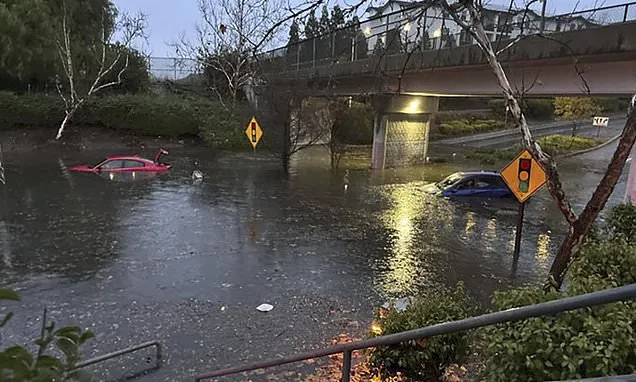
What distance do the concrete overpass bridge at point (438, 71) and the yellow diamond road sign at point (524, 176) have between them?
1.79 m

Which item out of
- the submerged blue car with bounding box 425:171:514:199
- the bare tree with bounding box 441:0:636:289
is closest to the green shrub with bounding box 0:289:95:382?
the bare tree with bounding box 441:0:636:289

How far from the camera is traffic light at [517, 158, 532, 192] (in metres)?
11.8

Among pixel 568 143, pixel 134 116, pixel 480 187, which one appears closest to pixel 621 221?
pixel 480 187

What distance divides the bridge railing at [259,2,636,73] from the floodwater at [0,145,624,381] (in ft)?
17.5

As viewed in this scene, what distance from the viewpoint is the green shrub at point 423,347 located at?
4.96 metres

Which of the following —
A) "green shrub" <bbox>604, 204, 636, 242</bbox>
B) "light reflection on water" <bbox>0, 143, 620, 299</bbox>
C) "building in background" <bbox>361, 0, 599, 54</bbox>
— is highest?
"building in background" <bbox>361, 0, 599, 54</bbox>

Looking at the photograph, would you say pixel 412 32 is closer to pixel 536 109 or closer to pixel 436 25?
pixel 436 25

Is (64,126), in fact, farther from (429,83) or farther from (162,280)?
(162,280)

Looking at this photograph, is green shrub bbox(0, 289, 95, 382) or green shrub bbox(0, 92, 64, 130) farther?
green shrub bbox(0, 92, 64, 130)

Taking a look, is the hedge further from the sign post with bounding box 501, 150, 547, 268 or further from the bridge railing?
the sign post with bounding box 501, 150, 547, 268

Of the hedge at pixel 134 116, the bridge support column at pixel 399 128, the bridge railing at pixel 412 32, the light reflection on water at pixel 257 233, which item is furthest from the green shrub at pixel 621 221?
the hedge at pixel 134 116

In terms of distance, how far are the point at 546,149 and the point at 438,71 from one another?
1344 centimetres

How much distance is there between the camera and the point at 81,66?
3566 centimetres

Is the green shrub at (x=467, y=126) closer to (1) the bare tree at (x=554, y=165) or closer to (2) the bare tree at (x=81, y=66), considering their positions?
(2) the bare tree at (x=81, y=66)
